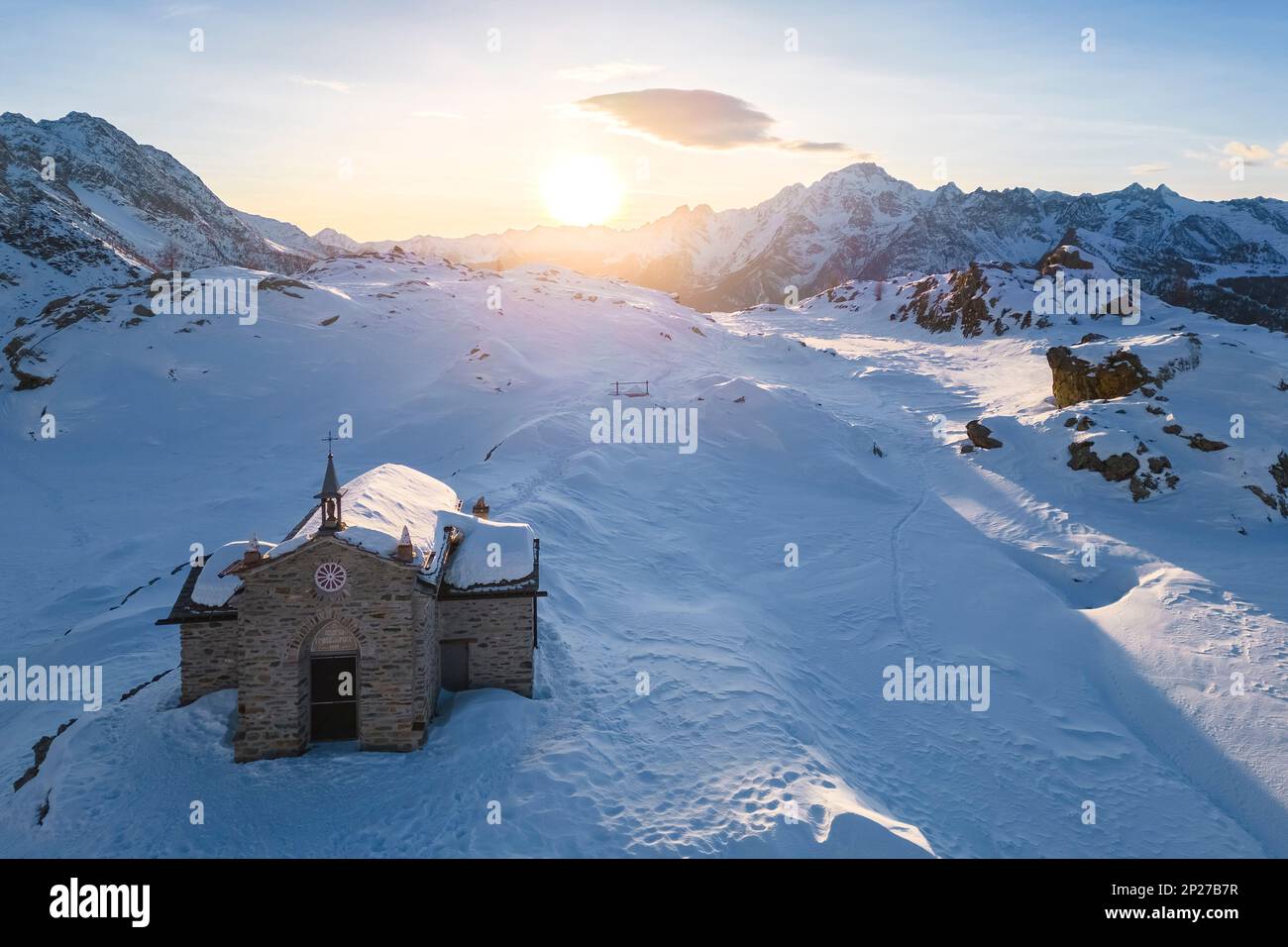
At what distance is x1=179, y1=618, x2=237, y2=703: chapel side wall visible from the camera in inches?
699

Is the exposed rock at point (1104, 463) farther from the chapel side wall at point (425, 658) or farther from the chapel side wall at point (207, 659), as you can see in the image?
the chapel side wall at point (207, 659)

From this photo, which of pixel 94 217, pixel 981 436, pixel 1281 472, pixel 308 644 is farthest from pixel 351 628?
pixel 94 217

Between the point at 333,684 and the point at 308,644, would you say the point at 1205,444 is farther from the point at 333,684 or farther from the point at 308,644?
the point at 308,644

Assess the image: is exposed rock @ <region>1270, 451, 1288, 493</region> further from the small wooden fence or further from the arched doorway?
the arched doorway

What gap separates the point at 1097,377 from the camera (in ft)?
155

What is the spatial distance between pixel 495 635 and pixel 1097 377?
46549mm

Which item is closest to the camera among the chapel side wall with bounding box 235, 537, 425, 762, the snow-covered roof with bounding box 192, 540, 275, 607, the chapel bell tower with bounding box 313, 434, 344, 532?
the chapel side wall with bounding box 235, 537, 425, 762

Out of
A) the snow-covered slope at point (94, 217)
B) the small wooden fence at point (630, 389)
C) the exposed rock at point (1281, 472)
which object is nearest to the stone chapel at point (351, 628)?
the small wooden fence at point (630, 389)

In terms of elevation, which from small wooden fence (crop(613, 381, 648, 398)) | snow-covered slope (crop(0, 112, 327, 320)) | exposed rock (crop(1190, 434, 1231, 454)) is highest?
snow-covered slope (crop(0, 112, 327, 320))

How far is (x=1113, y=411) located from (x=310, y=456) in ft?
168

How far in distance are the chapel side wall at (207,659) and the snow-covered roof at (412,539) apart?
0.73 metres

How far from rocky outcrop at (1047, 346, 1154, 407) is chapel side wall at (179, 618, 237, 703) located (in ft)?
168

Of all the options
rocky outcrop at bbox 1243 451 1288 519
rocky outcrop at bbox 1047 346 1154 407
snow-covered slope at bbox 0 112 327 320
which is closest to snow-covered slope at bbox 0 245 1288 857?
rocky outcrop at bbox 1243 451 1288 519

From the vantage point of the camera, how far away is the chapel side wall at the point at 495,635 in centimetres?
1856
